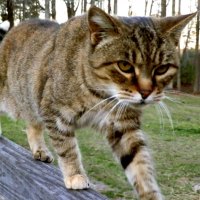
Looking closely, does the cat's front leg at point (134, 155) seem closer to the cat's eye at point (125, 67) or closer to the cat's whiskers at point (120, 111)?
Answer: the cat's whiskers at point (120, 111)

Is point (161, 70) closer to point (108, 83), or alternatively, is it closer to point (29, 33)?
point (108, 83)

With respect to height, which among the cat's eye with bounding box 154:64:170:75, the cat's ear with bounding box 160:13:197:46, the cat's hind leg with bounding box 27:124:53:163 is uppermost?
the cat's ear with bounding box 160:13:197:46

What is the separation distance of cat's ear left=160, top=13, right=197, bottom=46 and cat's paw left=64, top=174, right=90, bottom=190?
3.04 feet

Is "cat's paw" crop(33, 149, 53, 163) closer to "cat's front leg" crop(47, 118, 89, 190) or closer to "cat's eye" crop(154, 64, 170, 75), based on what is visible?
"cat's front leg" crop(47, 118, 89, 190)

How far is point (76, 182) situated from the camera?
2.37 meters

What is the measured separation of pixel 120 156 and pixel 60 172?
39 centimetres

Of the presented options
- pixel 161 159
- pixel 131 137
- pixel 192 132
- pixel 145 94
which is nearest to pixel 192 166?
pixel 161 159

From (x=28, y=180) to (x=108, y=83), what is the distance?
0.67 m

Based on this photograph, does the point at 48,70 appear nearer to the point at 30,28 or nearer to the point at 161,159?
the point at 30,28

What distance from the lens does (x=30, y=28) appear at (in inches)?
153

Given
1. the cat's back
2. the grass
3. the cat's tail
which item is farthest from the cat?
the cat's tail

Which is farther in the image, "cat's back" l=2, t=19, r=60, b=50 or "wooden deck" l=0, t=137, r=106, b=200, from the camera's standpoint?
"cat's back" l=2, t=19, r=60, b=50

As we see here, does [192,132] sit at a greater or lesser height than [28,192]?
lesser

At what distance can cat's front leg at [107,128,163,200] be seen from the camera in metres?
2.73
